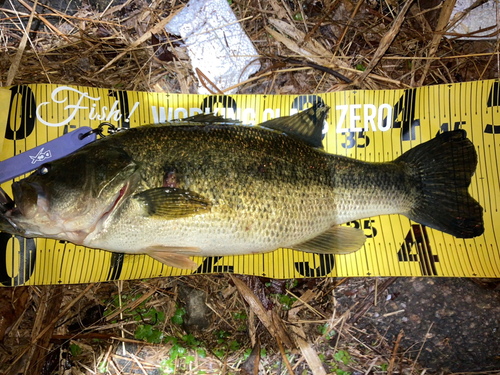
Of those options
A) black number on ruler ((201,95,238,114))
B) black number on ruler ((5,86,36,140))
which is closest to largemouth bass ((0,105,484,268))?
black number on ruler ((201,95,238,114))

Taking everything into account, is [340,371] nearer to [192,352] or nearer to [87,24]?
[192,352]

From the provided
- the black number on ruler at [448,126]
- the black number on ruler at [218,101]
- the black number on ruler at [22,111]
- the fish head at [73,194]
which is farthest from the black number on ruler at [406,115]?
the black number on ruler at [22,111]

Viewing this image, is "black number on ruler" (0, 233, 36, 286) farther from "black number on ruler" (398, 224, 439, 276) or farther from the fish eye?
"black number on ruler" (398, 224, 439, 276)

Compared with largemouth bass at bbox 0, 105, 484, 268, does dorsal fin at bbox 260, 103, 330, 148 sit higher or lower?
higher

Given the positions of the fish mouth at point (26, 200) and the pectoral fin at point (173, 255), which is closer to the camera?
the fish mouth at point (26, 200)

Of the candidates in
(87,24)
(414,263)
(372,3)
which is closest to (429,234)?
(414,263)

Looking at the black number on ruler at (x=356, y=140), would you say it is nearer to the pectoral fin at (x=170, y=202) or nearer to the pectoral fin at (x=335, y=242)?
the pectoral fin at (x=335, y=242)

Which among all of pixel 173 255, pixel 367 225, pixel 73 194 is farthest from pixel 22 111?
pixel 367 225

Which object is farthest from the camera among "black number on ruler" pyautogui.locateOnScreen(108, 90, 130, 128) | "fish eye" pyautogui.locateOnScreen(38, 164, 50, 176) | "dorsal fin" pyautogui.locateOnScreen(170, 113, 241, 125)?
"black number on ruler" pyautogui.locateOnScreen(108, 90, 130, 128)
